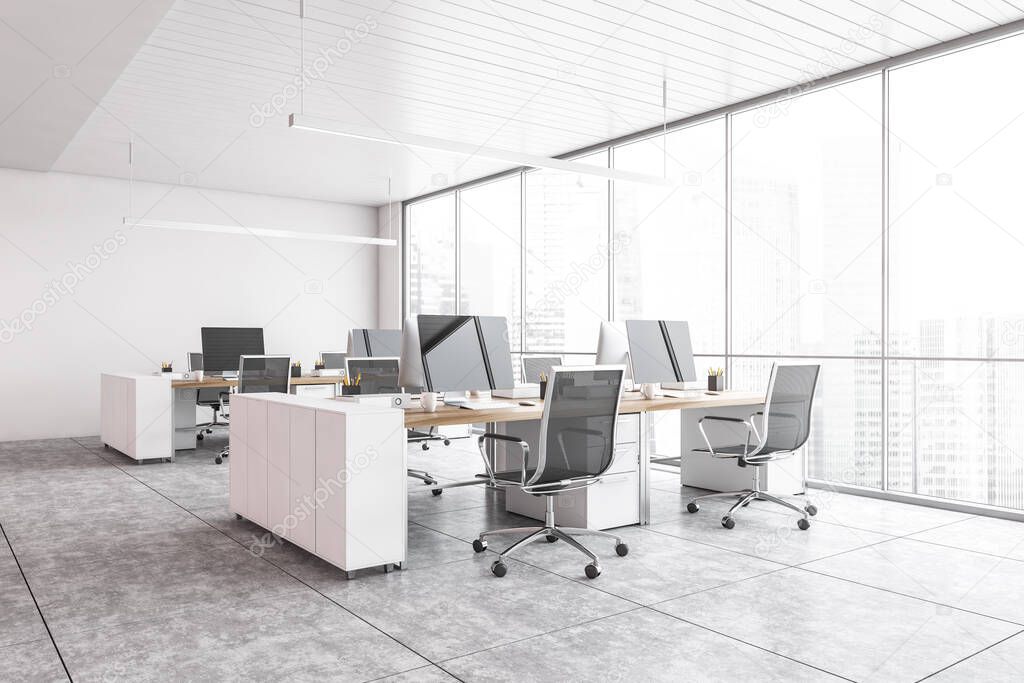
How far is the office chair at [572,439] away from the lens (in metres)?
3.81

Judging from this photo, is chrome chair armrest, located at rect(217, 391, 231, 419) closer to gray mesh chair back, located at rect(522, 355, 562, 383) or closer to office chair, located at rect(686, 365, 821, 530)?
gray mesh chair back, located at rect(522, 355, 562, 383)

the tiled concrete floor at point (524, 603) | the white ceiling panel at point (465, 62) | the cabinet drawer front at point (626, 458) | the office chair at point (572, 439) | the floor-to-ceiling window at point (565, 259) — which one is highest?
the white ceiling panel at point (465, 62)

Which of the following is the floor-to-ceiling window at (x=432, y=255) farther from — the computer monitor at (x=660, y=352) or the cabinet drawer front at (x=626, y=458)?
the cabinet drawer front at (x=626, y=458)

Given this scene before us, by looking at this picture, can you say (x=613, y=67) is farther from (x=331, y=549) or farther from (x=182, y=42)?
(x=331, y=549)

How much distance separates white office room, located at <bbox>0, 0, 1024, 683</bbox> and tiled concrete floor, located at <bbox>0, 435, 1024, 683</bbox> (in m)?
0.03

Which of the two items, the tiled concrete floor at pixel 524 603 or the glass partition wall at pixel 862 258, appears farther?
the glass partition wall at pixel 862 258

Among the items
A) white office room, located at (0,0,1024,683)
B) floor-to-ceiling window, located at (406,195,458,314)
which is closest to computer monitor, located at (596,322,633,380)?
white office room, located at (0,0,1024,683)

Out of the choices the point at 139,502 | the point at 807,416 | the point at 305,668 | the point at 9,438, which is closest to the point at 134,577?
the point at 305,668

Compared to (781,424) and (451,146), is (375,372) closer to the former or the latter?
(451,146)

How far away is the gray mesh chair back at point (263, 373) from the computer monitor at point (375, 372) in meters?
1.26

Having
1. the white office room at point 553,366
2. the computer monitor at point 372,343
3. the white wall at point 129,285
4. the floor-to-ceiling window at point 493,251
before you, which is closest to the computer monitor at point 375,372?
the white office room at point 553,366

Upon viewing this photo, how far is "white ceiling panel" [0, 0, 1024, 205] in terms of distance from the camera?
4.96m

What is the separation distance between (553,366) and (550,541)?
1071 millimetres

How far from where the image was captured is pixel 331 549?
3887 millimetres
